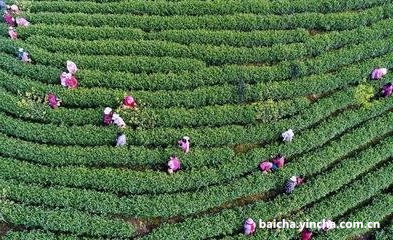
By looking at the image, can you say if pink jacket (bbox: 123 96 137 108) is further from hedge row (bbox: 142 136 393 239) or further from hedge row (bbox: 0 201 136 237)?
hedge row (bbox: 142 136 393 239)

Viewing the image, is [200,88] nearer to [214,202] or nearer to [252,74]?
[252,74]

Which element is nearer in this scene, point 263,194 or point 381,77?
point 263,194

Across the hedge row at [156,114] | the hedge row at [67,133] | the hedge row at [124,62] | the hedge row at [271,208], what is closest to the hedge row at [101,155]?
the hedge row at [67,133]

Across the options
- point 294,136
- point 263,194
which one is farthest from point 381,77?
point 263,194

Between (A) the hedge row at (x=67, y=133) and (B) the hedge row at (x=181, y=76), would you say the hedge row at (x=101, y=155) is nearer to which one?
(A) the hedge row at (x=67, y=133)

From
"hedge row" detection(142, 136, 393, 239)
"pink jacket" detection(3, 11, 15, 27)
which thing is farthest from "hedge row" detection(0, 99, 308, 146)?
"pink jacket" detection(3, 11, 15, 27)

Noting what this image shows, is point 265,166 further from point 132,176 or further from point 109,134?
point 109,134
